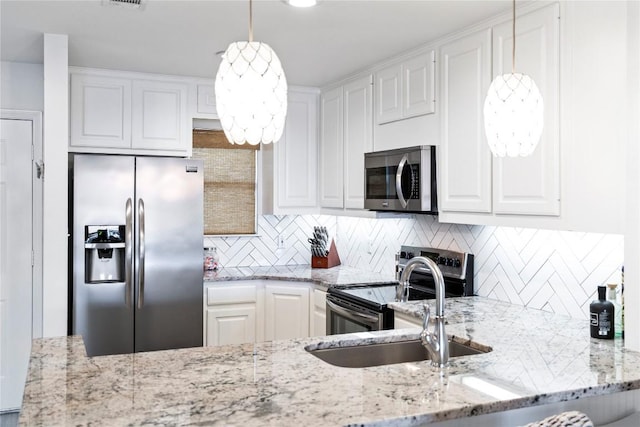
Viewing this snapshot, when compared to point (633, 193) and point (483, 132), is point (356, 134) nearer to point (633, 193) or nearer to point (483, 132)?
point (483, 132)

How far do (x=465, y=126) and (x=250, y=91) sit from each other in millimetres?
1732

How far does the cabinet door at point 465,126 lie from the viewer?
2959 millimetres

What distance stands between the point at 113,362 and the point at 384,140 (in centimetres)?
236

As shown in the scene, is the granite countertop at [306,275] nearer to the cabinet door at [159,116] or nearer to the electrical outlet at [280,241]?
the electrical outlet at [280,241]

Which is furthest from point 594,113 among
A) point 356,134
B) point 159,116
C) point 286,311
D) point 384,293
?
point 159,116

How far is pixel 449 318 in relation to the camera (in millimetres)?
2791

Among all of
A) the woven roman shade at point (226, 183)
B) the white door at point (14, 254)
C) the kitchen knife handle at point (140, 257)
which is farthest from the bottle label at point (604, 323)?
the white door at point (14, 254)

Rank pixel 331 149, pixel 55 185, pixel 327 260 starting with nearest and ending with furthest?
pixel 55 185 → pixel 331 149 → pixel 327 260

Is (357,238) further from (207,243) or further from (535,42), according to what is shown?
(535,42)


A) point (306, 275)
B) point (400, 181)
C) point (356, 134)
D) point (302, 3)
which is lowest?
point (306, 275)

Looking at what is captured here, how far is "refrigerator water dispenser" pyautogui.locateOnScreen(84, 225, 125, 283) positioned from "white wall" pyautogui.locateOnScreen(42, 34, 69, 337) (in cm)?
50

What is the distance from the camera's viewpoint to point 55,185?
10.5ft

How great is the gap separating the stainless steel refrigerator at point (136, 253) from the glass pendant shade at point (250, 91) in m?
2.36

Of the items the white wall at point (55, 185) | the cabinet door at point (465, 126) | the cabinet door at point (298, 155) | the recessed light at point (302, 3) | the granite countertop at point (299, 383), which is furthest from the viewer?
the cabinet door at point (298, 155)
